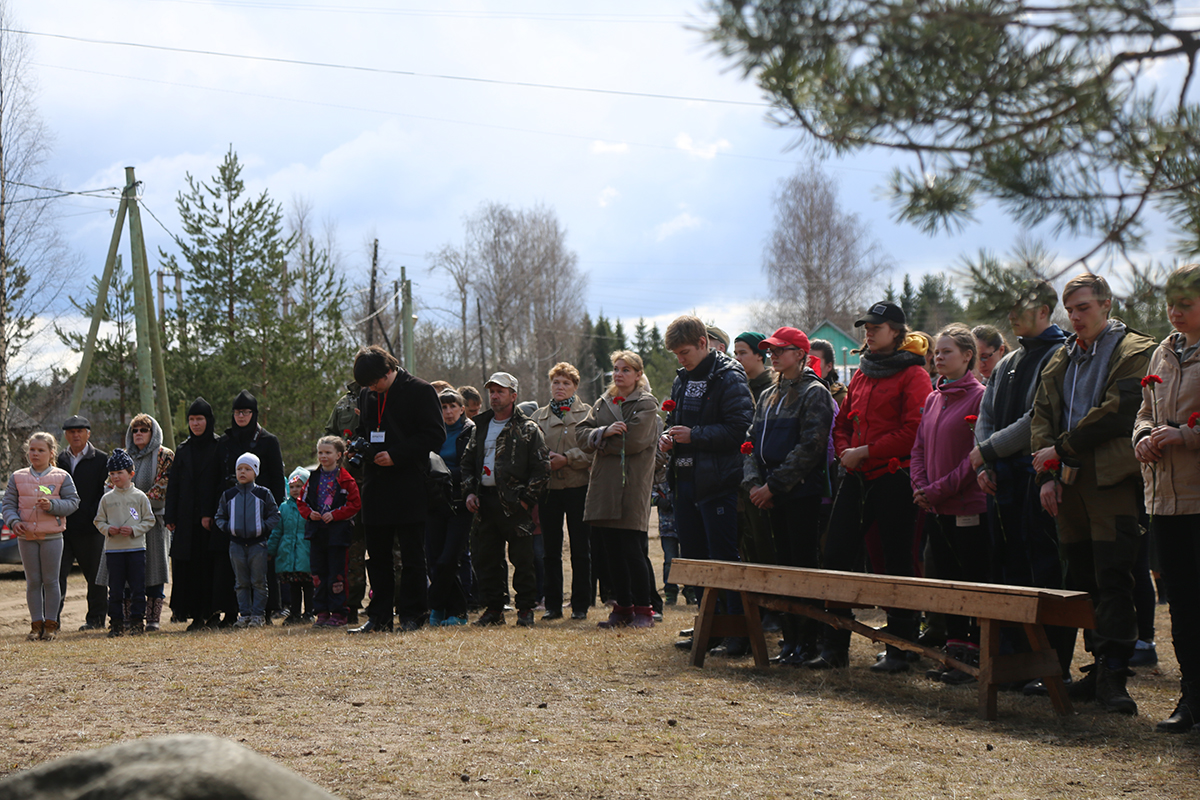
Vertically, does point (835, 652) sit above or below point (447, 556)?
below

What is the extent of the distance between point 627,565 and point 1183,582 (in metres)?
4.10

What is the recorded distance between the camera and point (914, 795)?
3711 millimetres

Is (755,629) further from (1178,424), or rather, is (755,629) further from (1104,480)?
(1178,424)

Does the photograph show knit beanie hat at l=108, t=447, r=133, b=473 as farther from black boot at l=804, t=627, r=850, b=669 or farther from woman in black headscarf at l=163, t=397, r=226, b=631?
black boot at l=804, t=627, r=850, b=669

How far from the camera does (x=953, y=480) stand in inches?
233

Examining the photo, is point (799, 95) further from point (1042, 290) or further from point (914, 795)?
point (914, 795)

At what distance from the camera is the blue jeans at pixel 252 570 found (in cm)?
938

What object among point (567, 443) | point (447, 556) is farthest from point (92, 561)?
point (567, 443)

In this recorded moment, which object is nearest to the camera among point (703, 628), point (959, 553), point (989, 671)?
point (989, 671)

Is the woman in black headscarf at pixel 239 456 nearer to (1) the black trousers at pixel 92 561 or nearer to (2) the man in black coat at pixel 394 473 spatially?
(1) the black trousers at pixel 92 561

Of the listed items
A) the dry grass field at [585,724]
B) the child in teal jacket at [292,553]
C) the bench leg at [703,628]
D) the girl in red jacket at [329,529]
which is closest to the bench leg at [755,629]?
the dry grass field at [585,724]

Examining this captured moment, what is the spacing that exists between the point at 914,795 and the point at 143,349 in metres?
18.9

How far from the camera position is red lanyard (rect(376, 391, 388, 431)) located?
7898mm

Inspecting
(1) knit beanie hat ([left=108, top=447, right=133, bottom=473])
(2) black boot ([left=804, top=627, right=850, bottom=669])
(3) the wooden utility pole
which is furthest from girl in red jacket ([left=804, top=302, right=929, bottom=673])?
(3) the wooden utility pole
